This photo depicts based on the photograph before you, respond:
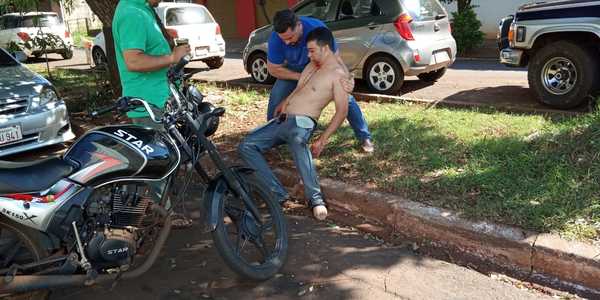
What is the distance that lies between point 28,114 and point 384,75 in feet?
16.1

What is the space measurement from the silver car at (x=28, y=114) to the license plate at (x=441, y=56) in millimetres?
5228

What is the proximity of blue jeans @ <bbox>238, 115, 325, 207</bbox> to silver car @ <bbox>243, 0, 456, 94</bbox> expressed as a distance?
4.00m

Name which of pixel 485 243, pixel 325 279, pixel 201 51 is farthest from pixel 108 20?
pixel 485 243

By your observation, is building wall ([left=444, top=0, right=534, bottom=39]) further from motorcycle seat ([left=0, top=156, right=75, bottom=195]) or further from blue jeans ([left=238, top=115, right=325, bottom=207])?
motorcycle seat ([left=0, top=156, right=75, bottom=195])

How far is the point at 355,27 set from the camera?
8.34 metres

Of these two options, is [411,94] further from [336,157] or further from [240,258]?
[240,258]

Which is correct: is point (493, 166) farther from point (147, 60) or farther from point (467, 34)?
point (467, 34)

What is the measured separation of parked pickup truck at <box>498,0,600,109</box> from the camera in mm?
6238

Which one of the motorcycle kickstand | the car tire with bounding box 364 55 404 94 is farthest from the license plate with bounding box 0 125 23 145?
the car tire with bounding box 364 55 404 94

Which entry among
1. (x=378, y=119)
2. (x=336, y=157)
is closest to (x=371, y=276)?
(x=336, y=157)

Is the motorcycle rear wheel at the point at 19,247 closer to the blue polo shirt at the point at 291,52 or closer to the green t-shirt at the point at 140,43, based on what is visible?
the green t-shirt at the point at 140,43

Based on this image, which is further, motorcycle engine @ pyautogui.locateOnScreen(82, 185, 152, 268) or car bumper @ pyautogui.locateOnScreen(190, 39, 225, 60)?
car bumper @ pyautogui.locateOnScreen(190, 39, 225, 60)

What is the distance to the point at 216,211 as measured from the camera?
10.4ft

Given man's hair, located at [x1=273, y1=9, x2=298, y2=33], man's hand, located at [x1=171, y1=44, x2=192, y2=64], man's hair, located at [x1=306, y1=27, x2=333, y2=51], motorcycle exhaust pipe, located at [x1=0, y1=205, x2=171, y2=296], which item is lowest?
motorcycle exhaust pipe, located at [x1=0, y1=205, x2=171, y2=296]
